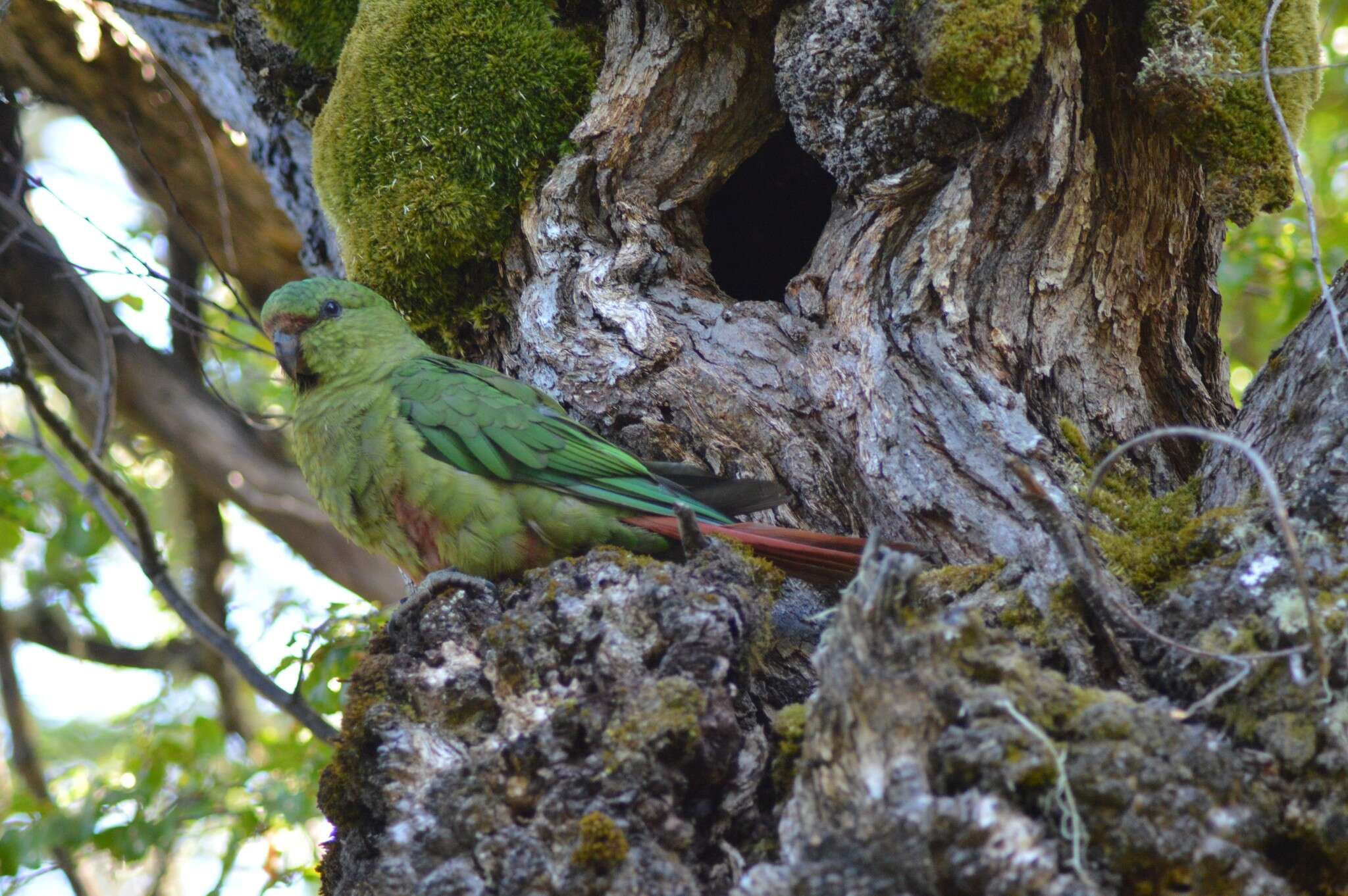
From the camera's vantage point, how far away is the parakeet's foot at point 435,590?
2648 mm

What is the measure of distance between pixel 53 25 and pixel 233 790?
361 cm

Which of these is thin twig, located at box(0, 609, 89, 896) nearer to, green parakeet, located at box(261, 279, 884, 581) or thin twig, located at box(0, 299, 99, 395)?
thin twig, located at box(0, 299, 99, 395)

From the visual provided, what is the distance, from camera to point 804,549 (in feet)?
8.71

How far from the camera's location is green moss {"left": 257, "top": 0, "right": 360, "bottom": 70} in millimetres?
3967

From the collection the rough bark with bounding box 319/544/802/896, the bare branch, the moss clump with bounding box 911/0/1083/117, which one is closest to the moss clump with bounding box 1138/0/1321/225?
the moss clump with bounding box 911/0/1083/117

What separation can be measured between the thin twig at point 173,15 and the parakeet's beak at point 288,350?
1.44 meters

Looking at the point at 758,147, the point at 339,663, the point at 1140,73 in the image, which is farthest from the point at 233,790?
the point at 1140,73

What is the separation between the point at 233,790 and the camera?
16.4ft

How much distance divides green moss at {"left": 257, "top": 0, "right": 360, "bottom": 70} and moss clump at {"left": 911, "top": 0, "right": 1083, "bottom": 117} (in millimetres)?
2192

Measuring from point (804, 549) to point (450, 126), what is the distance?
1.86 metres

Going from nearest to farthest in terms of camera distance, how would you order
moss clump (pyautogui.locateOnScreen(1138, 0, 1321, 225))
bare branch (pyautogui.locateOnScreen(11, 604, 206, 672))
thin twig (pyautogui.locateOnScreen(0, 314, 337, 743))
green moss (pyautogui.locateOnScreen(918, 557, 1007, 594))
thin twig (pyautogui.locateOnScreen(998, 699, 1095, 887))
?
thin twig (pyautogui.locateOnScreen(998, 699, 1095, 887)) → green moss (pyautogui.locateOnScreen(918, 557, 1007, 594)) → moss clump (pyautogui.locateOnScreen(1138, 0, 1321, 225)) → thin twig (pyautogui.locateOnScreen(0, 314, 337, 743)) → bare branch (pyautogui.locateOnScreen(11, 604, 206, 672))

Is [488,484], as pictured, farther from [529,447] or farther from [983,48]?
[983,48]

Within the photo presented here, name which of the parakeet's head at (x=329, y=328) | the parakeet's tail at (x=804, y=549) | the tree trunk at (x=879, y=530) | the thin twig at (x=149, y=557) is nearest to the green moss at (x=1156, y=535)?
the tree trunk at (x=879, y=530)

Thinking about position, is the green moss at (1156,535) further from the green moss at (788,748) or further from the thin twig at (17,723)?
the thin twig at (17,723)
